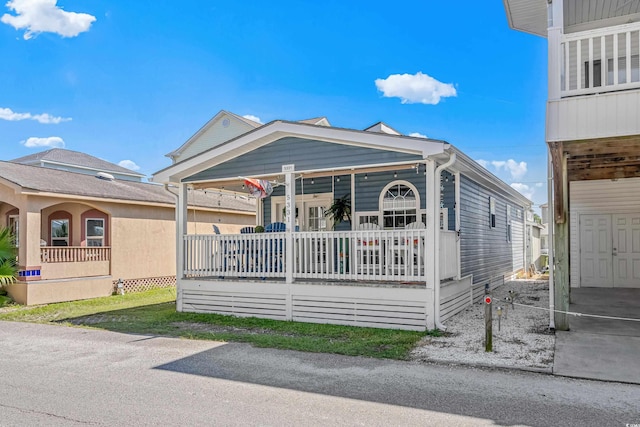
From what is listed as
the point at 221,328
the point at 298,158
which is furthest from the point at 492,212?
the point at 221,328

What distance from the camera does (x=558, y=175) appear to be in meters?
7.00

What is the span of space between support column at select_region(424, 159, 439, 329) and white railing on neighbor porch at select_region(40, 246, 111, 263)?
996 centimetres

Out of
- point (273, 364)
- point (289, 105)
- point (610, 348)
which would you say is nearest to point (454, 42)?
point (289, 105)

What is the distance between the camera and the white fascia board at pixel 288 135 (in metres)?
7.58

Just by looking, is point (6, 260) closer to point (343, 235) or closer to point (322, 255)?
point (322, 255)

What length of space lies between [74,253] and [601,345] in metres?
12.5

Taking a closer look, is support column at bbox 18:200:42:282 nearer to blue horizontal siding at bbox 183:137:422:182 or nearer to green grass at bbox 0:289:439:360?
green grass at bbox 0:289:439:360

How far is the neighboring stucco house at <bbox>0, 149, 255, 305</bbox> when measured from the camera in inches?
448

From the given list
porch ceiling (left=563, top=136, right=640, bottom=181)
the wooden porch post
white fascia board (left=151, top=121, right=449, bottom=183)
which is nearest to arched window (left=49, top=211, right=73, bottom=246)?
white fascia board (left=151, top=121, right=449, bottom=183)

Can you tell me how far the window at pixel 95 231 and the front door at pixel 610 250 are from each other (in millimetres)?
14427

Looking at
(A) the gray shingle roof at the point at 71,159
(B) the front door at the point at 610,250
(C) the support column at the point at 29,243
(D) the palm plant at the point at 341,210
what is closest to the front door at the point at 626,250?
(B) the front door at the point at 610,250

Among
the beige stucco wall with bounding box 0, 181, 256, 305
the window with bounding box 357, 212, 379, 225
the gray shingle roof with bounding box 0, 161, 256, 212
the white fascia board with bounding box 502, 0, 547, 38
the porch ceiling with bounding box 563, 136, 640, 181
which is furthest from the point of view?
the gray shingle roof with bounding box 0, 161, 256, 212

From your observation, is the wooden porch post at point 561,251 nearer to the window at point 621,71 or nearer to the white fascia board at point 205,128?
the window at point 621,71

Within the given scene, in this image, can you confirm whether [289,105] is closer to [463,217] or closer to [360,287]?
[463,217]
